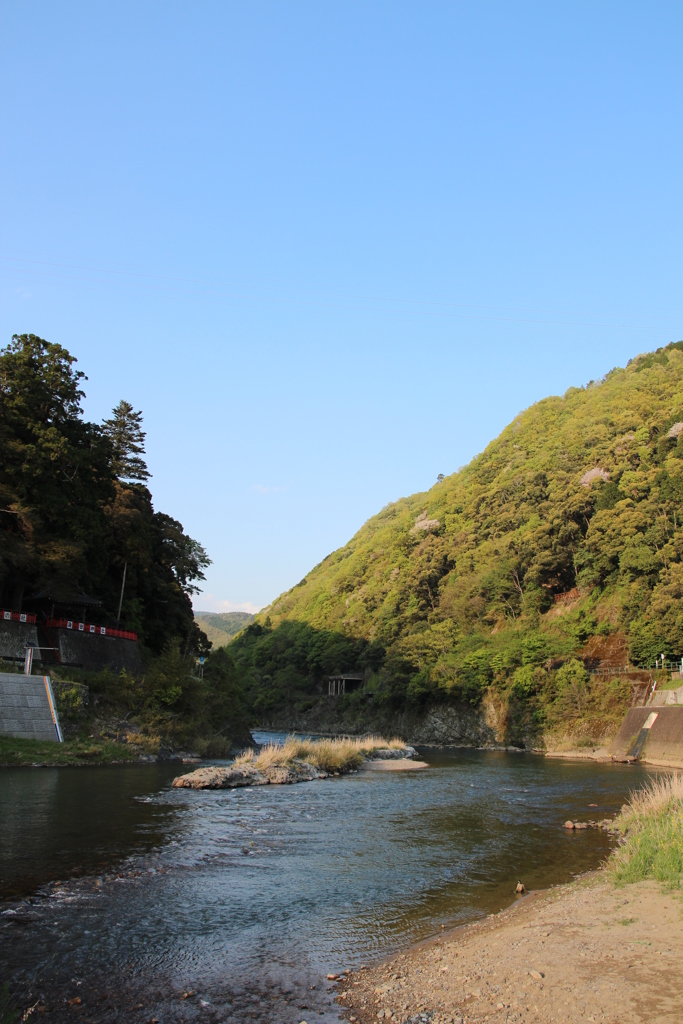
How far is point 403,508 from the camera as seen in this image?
18088 cm

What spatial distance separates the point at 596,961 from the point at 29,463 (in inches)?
1468

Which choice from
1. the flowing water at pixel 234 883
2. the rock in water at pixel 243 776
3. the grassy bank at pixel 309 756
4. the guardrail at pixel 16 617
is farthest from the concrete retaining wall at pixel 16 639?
the rock in water at pixel 243 776

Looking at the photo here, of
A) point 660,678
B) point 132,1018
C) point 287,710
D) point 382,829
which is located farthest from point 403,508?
point 132,1018

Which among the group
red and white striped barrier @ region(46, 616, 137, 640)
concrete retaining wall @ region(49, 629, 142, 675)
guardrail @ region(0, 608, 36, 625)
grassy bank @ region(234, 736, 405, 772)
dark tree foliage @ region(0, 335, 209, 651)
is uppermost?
dark tree foliage @ region(0, 335, 209, 651)

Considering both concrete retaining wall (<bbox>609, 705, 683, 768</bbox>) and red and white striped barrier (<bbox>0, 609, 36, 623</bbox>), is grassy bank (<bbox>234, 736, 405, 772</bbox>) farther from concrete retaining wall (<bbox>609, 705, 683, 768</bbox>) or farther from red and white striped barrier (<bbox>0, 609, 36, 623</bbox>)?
concrete retaining wall (<bbox>609, 705, 683, 768</bbox>)

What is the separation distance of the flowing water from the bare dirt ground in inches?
26.0

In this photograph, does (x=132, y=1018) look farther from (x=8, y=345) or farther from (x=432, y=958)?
(x=8, y=345)

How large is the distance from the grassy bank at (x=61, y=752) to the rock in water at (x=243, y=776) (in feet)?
17.9

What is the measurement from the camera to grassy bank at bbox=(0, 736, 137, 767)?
27541 mm

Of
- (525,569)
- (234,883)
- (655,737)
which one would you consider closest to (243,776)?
(234,883)

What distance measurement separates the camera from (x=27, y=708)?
30.8 metres

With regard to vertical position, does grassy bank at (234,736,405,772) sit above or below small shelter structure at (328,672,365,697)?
above

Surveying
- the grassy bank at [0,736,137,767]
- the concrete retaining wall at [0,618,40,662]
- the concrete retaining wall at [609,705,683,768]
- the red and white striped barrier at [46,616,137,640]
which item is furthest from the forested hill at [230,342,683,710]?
the grassy bank at [0,736,137,767]

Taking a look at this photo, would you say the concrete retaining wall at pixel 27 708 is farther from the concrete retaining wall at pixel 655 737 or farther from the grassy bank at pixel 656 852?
the concrete retaining wall at pixel 655 737
